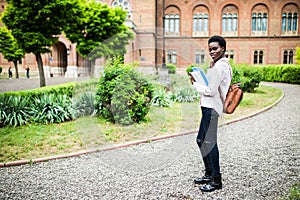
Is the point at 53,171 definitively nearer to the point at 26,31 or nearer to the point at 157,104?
the point at 157,104

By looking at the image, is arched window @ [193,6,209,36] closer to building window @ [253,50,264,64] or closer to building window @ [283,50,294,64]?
building window @ [253,50,264,64]

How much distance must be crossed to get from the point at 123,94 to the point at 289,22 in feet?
122

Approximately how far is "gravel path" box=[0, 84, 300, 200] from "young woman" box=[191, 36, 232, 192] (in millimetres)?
590

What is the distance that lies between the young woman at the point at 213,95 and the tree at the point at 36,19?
416 inches

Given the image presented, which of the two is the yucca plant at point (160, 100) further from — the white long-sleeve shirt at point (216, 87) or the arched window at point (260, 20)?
the arched window at point (260, 20)

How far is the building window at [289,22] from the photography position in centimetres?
3669

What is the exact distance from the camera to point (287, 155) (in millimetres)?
5211

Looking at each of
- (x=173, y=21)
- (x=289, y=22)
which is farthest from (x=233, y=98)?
(x=289, y=22)

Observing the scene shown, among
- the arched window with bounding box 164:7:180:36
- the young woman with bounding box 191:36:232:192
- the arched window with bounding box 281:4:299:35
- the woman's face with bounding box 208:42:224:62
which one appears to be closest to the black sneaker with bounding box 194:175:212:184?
the young woman with bounding box 191:36:232:192

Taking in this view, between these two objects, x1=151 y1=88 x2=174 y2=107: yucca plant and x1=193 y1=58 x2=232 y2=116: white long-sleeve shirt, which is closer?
x1=193 y1=58 x2=232 y2=116: white long-sleeve shirt

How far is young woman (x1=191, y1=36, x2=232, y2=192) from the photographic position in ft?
10.1

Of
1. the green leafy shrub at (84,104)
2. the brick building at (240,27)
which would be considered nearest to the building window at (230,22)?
the brick building at (240,27)

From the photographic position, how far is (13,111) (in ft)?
25.2

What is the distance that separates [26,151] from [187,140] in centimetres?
350
